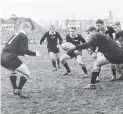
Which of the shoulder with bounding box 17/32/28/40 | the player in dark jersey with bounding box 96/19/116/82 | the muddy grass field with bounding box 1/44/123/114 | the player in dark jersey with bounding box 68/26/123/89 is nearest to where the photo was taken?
the muddy grass field with bounding box 1/44/123/114

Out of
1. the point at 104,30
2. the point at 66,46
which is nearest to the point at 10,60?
the point at 104,30

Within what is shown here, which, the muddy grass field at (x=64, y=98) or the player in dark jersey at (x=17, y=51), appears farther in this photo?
the player in dark jersey at (x=17, y=51)

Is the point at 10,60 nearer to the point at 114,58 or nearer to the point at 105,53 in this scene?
the point at 105,53

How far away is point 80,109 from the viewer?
21.1ft

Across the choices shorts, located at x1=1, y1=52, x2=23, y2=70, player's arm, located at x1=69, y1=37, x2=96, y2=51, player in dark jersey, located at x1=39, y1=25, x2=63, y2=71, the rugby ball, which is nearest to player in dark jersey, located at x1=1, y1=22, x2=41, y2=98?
shorts, located at x1=1, y1=52, x2=23, y2=70

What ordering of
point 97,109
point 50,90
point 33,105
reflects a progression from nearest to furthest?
point 97,109 < point 33,105 < point 50,90

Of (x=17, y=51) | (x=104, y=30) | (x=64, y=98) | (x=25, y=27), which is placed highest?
(x=25, y=27)

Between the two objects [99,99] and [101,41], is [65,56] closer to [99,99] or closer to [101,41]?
[101,41]

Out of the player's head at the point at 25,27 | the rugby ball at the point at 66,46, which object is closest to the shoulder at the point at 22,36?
the player's head at the point at 25,27

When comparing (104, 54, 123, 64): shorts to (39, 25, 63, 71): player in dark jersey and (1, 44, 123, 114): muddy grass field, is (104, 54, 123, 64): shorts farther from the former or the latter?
(39, 25, 63, 71): player in dark jersey

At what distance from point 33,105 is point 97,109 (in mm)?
1455

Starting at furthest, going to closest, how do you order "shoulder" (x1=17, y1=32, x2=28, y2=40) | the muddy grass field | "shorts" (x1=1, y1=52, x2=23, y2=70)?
"shorts" (x1=1, y1=52, x2=23, y2=70) → "shoulder" (x1=17, y1=32, x2=28, y2=40) → the muddy grass field

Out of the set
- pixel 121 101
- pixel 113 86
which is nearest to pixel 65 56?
pixel 113 86

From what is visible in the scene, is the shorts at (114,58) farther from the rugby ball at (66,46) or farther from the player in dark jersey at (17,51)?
the rugby ball at (66,46)
